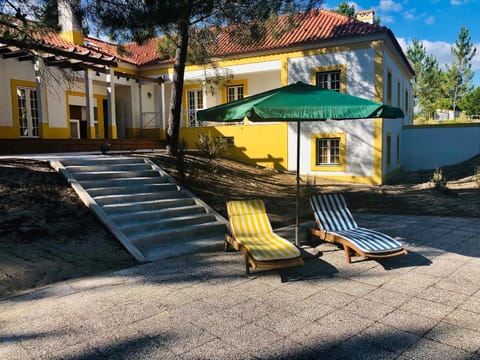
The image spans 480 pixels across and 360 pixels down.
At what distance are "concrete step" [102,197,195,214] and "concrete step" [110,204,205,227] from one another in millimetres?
130

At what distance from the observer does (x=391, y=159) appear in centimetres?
1877

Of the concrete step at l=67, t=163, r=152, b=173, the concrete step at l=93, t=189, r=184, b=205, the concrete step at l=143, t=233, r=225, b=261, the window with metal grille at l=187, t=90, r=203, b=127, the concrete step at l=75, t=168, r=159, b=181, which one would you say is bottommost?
the concrete step at l=143, t=233, r=225, b=261

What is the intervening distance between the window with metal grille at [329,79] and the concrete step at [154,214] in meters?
11.1

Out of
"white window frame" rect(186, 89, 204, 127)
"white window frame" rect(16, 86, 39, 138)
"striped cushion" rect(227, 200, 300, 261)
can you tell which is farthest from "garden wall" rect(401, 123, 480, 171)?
"white window frame" rect(16, 86, 39, 138)

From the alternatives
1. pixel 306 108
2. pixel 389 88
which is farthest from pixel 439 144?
pixel 306 108

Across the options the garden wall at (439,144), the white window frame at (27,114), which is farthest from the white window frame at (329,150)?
the white window frame at (27,114)

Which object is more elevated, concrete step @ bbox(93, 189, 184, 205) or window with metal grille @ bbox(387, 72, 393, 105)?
window with metal grille @ bbox(387, 72, 393, 105)

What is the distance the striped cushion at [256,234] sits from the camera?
17.4ft

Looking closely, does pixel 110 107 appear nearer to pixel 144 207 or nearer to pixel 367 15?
pixel 144 207

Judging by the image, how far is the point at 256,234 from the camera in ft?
20.9

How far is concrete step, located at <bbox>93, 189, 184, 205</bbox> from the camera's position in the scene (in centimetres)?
771

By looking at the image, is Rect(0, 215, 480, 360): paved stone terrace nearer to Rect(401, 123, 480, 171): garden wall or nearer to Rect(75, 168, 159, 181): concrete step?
Rect(75, 168, 159, 181): concrete step

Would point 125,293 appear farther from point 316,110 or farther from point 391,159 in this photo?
point 391,159

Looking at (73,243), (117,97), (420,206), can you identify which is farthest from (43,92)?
(420,206)
